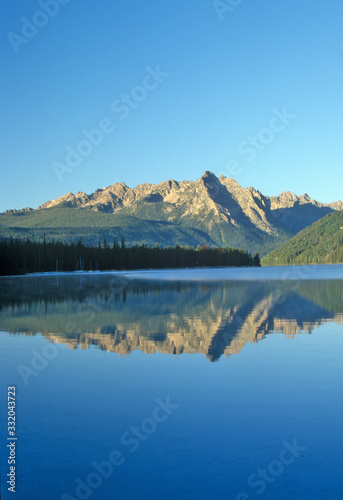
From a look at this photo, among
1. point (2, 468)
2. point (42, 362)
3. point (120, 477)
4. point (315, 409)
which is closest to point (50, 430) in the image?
point (2, 468)

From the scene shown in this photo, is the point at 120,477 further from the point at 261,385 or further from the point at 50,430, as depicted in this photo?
the point at 261,385

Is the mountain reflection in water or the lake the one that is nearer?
the lake

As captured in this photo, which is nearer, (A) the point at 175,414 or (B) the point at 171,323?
(A) the point at 175,414

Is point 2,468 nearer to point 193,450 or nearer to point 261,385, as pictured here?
point 193,450

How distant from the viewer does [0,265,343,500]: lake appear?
8.34 meters

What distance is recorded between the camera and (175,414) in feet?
38.2

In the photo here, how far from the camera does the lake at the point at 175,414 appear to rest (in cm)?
834

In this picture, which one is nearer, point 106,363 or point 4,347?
point 106,363

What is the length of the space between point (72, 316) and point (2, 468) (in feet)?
78.9

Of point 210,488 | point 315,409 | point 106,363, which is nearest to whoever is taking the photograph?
point 210,488

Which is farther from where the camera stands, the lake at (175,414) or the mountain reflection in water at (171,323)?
the mountain reflection in water at (171,323)

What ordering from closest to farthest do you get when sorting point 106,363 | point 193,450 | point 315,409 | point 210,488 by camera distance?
point 210,488 → point 193,450 → point 315,409 → point 106,363

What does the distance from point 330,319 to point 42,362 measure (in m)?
17.5

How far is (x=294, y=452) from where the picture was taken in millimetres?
9320
